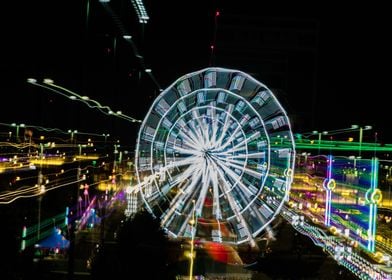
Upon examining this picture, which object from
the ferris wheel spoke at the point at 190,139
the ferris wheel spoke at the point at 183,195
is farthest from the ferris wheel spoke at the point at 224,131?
the ferris wheel spoke at the point at 183,195

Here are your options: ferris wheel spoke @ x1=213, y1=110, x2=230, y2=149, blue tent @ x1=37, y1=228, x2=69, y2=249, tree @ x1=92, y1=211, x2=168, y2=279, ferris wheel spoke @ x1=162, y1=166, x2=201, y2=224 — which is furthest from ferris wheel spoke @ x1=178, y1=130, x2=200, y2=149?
blue tent @ x1=37, y1=228, x2=69, y2=249

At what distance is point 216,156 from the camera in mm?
12219

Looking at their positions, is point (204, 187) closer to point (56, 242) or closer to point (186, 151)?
point (186, 151)

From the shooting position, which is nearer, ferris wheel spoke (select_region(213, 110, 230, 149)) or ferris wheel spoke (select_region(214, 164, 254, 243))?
ferris wheel spoke (select_region(214, 164, 254, 243))

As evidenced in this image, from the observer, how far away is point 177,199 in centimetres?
1202

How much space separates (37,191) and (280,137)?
8326mm

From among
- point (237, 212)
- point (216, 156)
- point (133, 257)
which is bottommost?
point (133, 257)

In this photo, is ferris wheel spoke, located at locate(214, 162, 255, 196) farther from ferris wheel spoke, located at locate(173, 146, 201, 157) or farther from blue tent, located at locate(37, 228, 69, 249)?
blue tent, located at locate(37, 228, 69, 249)

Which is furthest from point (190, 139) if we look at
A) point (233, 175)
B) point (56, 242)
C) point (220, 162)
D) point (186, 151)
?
point (56, 242)

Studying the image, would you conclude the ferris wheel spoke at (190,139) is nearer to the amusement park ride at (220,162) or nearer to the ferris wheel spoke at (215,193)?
the amusement park ride at (220,162)

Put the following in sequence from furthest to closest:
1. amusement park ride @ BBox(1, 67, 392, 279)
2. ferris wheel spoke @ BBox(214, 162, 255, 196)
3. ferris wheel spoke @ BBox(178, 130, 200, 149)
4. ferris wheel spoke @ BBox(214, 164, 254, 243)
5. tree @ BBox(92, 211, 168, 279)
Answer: ferris wheel spoke @ BBox(178, 130, 200, 149) < ferris wheel spoke @ BBox(214, 162, 255, 196) < amusement park ride @ BBox(1, 67, 392, 279) < ferris wheel spoke @ BBox(214, 164, 254, 243) < tree @ BBox(92, 211, 168, 279)

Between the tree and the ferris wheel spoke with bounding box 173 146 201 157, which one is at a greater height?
the ferris wheel spoke with bounding box 173 146 201 157

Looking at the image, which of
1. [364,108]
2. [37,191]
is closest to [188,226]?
[364,108]

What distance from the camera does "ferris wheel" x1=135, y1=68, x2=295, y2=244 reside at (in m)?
11.5
